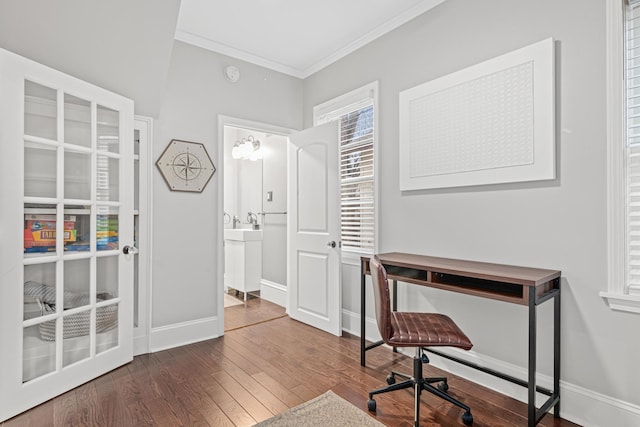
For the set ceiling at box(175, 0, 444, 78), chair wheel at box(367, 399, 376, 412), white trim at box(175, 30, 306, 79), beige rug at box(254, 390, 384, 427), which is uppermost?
ceiling at box(175, 0, 444, 78)

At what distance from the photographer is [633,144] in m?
1.77

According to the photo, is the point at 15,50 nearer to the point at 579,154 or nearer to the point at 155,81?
the point at 155,81

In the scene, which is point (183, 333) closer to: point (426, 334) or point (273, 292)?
point (273, 292)

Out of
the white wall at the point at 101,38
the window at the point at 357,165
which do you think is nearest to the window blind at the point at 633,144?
the window at the point at 357,165

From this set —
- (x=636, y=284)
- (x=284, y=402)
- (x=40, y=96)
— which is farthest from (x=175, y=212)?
(x=636, y=284)

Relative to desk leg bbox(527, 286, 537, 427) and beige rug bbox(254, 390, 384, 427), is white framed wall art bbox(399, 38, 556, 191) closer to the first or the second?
desk leg bbox(527, 286, 537, 427)

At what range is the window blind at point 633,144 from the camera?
1754mm

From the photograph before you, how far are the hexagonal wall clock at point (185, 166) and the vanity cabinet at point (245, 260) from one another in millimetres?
1472

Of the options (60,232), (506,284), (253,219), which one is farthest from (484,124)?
(253,219)

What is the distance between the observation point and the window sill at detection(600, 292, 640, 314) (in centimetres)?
172

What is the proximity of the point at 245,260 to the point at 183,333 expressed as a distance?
158 cm

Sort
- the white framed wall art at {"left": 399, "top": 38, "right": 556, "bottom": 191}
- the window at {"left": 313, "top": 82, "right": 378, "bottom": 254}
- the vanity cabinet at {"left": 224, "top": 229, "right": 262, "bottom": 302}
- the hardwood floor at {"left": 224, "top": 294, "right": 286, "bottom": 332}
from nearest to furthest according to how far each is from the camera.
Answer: the white framed wall art at {"left": 399, "top": 38, "right": 556, "bottom": 191}, the window at {"left": 313, "top": 82, "right": 378, "bottom": 254}, the hardwood floor at {"left": 224, "top": 294, "right": 286, "bottom": 332}, the vanity cabinet at {"left": 224, "top": 229, "right": 262, "bottom": 302}

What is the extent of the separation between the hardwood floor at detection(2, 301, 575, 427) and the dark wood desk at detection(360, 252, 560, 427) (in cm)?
21

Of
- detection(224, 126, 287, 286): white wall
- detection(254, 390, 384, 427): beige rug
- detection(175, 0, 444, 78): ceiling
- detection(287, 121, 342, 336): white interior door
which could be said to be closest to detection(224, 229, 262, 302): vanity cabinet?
detection(224, 126, 287, 286): white wall
